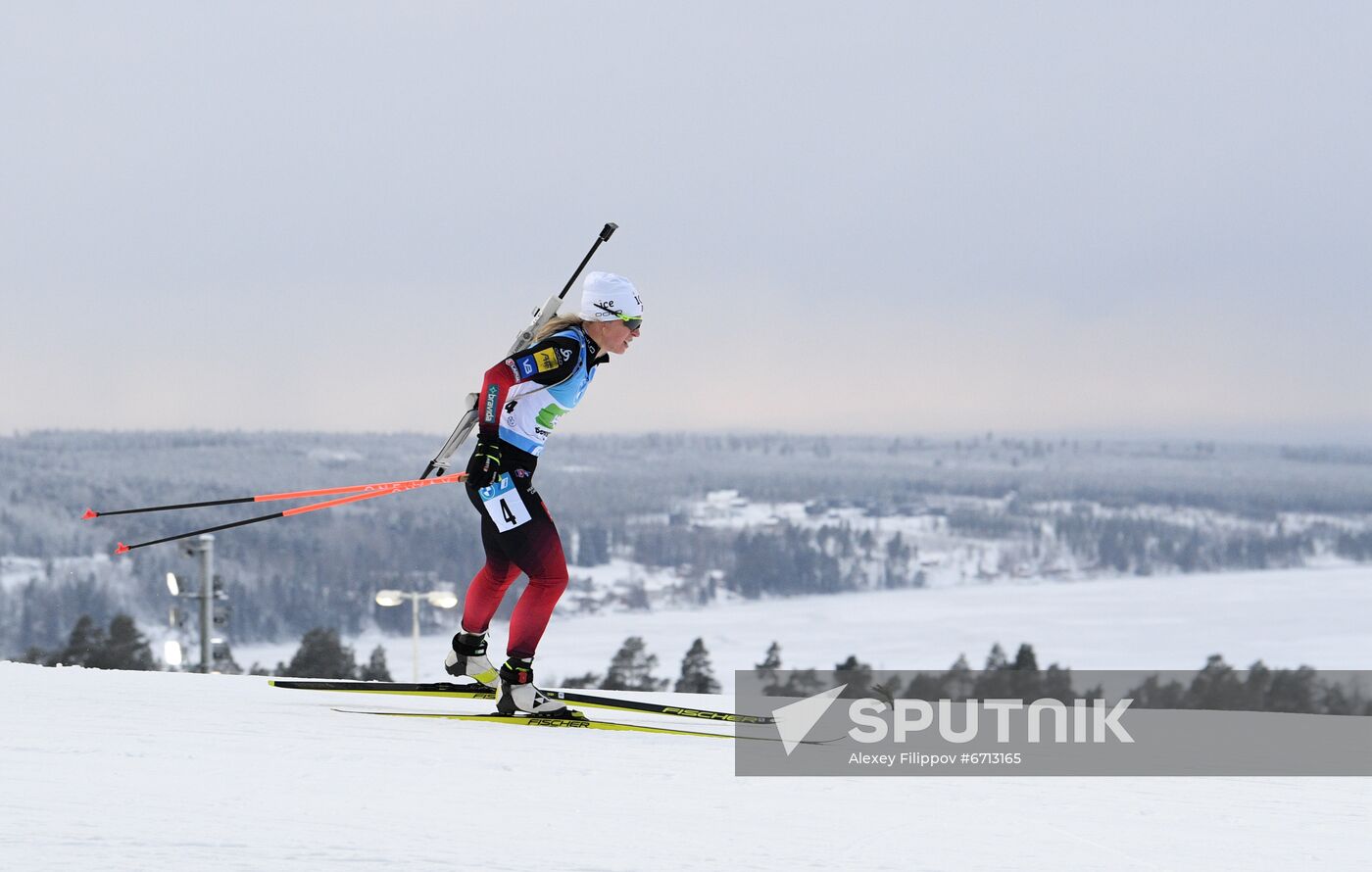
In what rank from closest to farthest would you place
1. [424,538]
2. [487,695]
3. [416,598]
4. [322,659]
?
[487,695] → [416,598] → [322,659] → [424,538]

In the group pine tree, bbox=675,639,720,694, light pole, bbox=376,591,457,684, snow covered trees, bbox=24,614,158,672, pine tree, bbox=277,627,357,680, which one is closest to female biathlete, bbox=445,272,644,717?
light pole, bbox=376,591,457,684

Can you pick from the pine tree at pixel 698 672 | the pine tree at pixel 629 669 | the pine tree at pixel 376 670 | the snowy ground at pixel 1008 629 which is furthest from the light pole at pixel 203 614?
the snowy ground at pixel 1008 629

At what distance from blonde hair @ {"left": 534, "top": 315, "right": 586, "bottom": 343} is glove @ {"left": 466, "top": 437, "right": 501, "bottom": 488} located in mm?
463

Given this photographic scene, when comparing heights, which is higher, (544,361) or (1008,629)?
(544,361)

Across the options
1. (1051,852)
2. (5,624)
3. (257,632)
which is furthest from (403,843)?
(5,624)

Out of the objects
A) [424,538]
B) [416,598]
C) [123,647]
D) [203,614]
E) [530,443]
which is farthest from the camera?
[424,538]

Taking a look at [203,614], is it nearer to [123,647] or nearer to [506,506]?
[506,506]

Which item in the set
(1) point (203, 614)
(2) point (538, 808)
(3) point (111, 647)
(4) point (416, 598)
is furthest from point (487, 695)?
(3) point (111, 647)

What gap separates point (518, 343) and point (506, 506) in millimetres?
758

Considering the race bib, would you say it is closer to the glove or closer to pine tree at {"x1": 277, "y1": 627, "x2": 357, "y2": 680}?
the glove

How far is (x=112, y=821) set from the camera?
3715 mm

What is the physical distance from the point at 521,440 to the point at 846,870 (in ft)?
8.40

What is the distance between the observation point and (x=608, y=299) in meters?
5.75

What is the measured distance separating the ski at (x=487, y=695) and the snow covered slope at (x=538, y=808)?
1.95ft
